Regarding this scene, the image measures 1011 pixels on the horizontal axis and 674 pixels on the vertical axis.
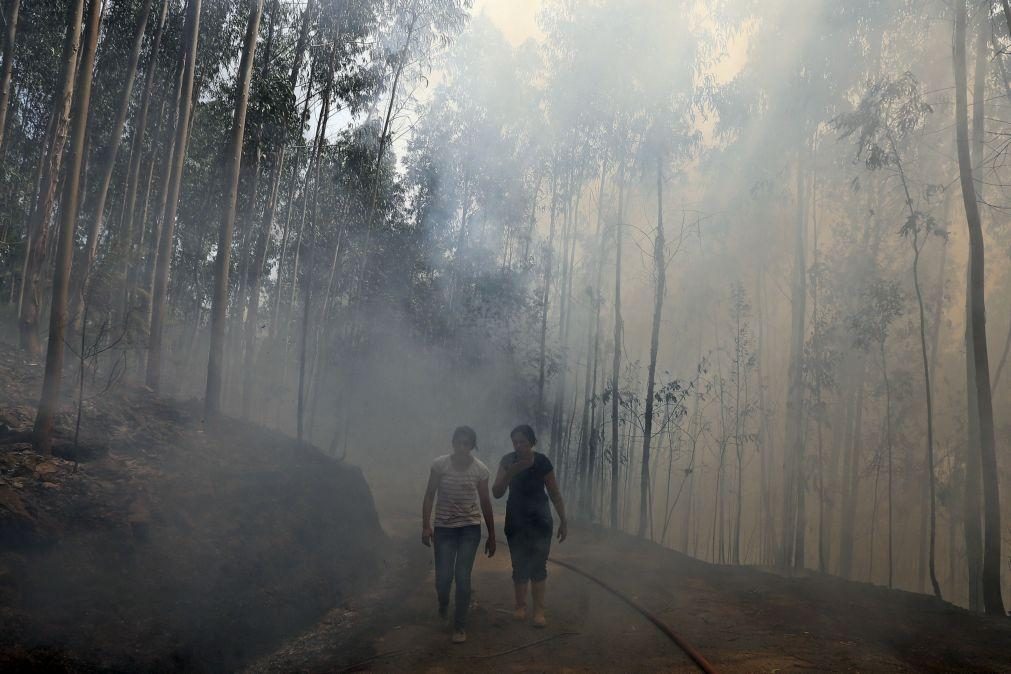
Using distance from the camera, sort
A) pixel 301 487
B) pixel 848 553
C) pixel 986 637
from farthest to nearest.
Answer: pixel 848 553 → pixel 301 487 → pixel 986 637

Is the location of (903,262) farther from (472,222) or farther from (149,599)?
(149,599)

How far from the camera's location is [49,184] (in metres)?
7.40

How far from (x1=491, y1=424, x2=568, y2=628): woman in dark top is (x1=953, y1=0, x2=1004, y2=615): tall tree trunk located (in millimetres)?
4627

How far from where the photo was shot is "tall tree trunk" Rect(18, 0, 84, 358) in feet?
20.3

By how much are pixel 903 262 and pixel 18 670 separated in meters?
20.4

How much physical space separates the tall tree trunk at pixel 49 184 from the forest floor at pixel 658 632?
5.46m

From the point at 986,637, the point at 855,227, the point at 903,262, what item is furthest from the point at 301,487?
the point at 903,262

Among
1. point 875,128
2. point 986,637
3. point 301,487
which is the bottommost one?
point 986,637

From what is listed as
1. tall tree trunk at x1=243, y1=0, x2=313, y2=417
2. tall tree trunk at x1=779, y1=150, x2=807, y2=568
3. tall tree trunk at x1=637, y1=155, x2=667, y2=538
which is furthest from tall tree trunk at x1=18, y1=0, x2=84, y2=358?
tall tree trunk at x1=779, y1=150, x2=807, y2=568

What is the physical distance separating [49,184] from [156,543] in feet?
16.1

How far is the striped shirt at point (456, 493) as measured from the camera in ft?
15.0

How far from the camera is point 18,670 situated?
3.21m

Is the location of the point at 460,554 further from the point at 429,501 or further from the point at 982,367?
the point at 982,367

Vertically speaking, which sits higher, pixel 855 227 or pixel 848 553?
Result: pixel 855 227
